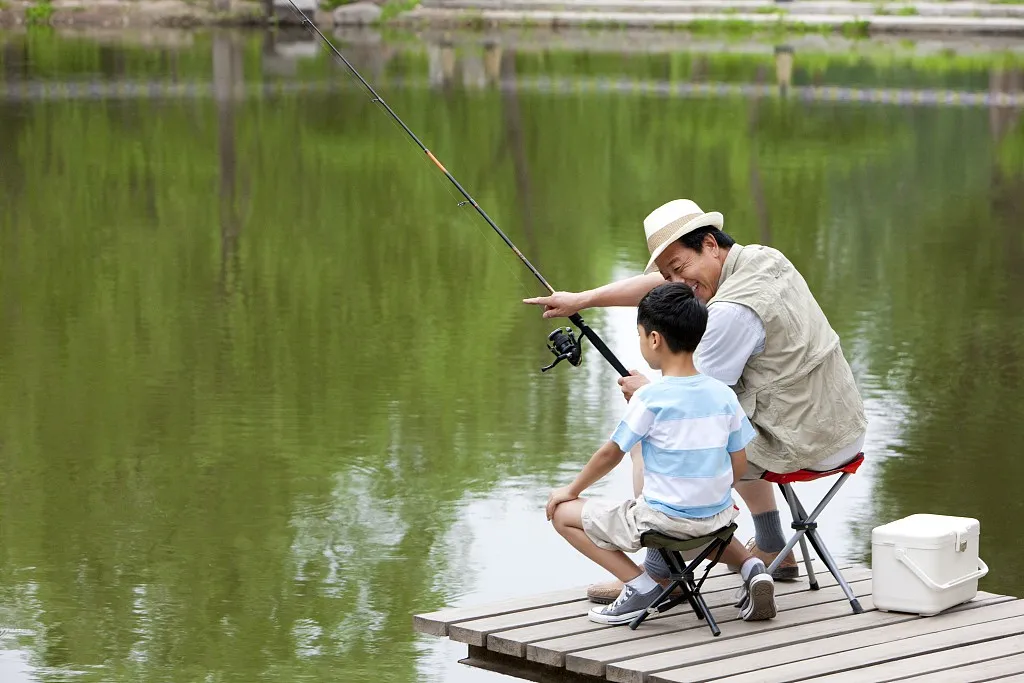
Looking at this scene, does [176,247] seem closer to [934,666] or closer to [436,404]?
[436,404]

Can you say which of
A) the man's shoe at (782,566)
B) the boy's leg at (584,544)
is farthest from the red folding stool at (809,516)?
the boy's leg at (584,544)

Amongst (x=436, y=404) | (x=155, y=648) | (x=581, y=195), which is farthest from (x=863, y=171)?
(x=155, y=648)

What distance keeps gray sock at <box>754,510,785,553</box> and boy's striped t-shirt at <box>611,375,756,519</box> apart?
570 millimetres

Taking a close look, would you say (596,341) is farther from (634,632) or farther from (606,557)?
(634,632)

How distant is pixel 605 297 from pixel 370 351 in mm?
4000

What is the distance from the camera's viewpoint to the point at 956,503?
257 inches

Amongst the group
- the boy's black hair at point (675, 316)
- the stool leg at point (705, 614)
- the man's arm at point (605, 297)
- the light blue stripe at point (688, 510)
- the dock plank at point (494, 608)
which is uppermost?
the boy's black hair at point (675, 316)

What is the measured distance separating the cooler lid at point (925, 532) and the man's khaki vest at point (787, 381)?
8.9 inches

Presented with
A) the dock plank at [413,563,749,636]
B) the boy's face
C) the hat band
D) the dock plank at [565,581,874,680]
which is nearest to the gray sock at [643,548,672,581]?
the dock plank at [565,581,874,680]

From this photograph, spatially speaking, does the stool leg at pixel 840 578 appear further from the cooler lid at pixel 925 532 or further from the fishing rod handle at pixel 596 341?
the fishing rod handle at pixel 596 341

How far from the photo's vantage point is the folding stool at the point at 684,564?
13.8 ft

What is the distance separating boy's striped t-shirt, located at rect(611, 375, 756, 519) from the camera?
4.21 metres

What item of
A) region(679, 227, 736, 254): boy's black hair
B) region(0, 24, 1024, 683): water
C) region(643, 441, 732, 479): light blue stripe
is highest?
region(679, 227, 736, 254): boy's black hair

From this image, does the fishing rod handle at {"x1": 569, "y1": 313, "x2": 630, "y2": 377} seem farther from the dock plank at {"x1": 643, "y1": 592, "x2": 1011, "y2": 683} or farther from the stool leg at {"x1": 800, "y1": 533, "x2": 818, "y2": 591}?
the dock plank at {"x1": 643, "y1": 592, "x2": 1011, "y2": 683}
